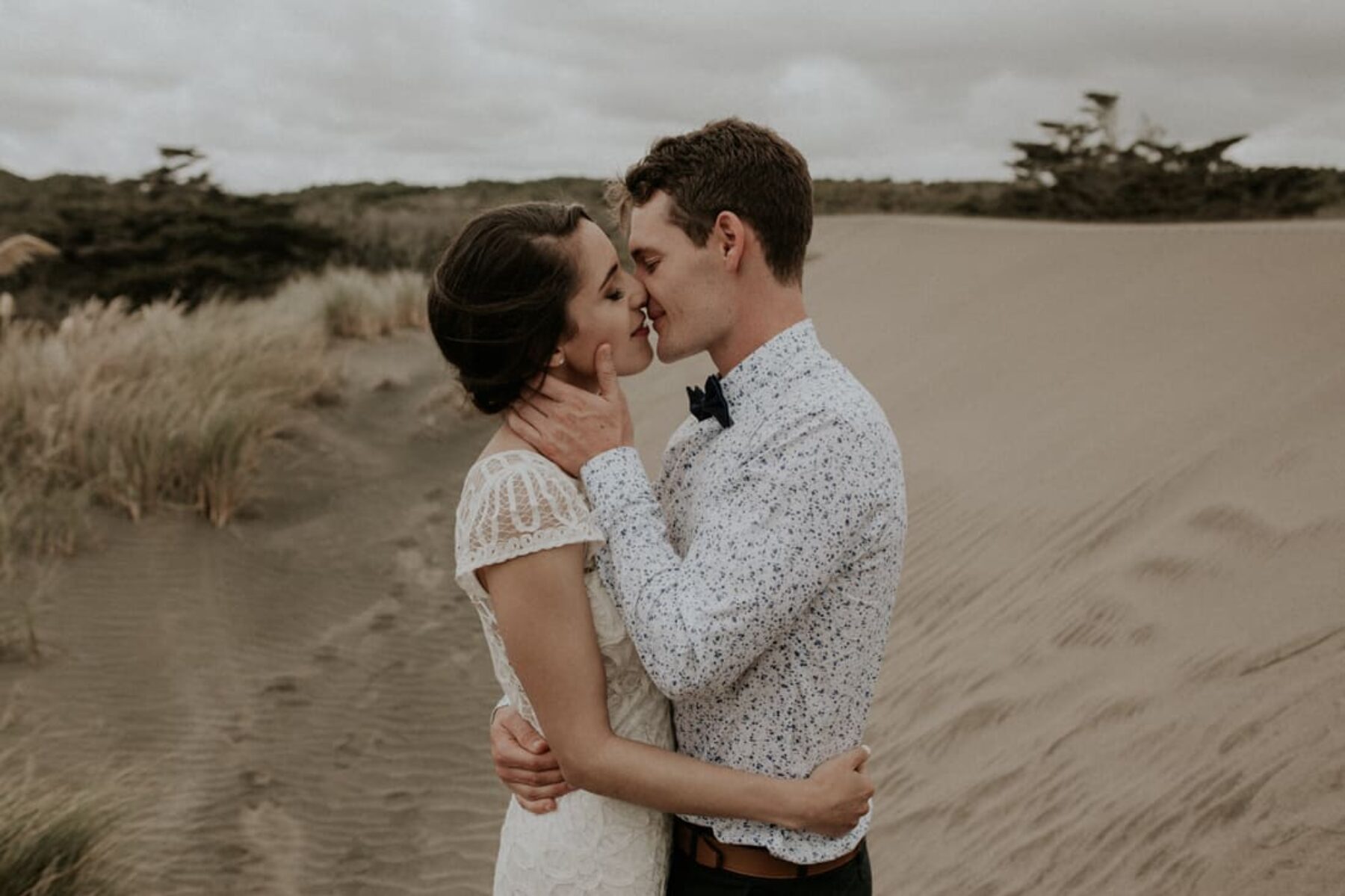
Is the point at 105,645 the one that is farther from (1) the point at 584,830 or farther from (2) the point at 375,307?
(2) the point at 375,307

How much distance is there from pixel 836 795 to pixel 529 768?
50 cm

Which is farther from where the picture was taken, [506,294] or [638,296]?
[638,296]

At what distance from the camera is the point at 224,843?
15.9 ft

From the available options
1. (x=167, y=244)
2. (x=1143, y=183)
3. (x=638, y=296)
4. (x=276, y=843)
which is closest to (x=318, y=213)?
(x=167, y=244)

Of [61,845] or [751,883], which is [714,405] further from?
[61,845]

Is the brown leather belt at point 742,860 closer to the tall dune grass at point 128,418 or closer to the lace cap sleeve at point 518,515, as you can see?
the lace cap sleeve at point 518,515

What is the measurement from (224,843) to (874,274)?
13520mm

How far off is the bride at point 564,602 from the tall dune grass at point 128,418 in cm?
551

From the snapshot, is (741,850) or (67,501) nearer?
(741,850)

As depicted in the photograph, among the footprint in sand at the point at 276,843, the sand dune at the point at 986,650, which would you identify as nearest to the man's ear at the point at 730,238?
the sand dune at the point at 986,650

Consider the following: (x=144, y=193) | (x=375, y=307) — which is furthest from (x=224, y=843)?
(x=144, y=193)

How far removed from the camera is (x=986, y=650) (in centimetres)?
520

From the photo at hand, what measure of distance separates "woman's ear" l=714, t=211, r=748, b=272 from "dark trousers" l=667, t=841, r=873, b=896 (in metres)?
0.99

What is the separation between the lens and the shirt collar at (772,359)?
→ 2000mm
